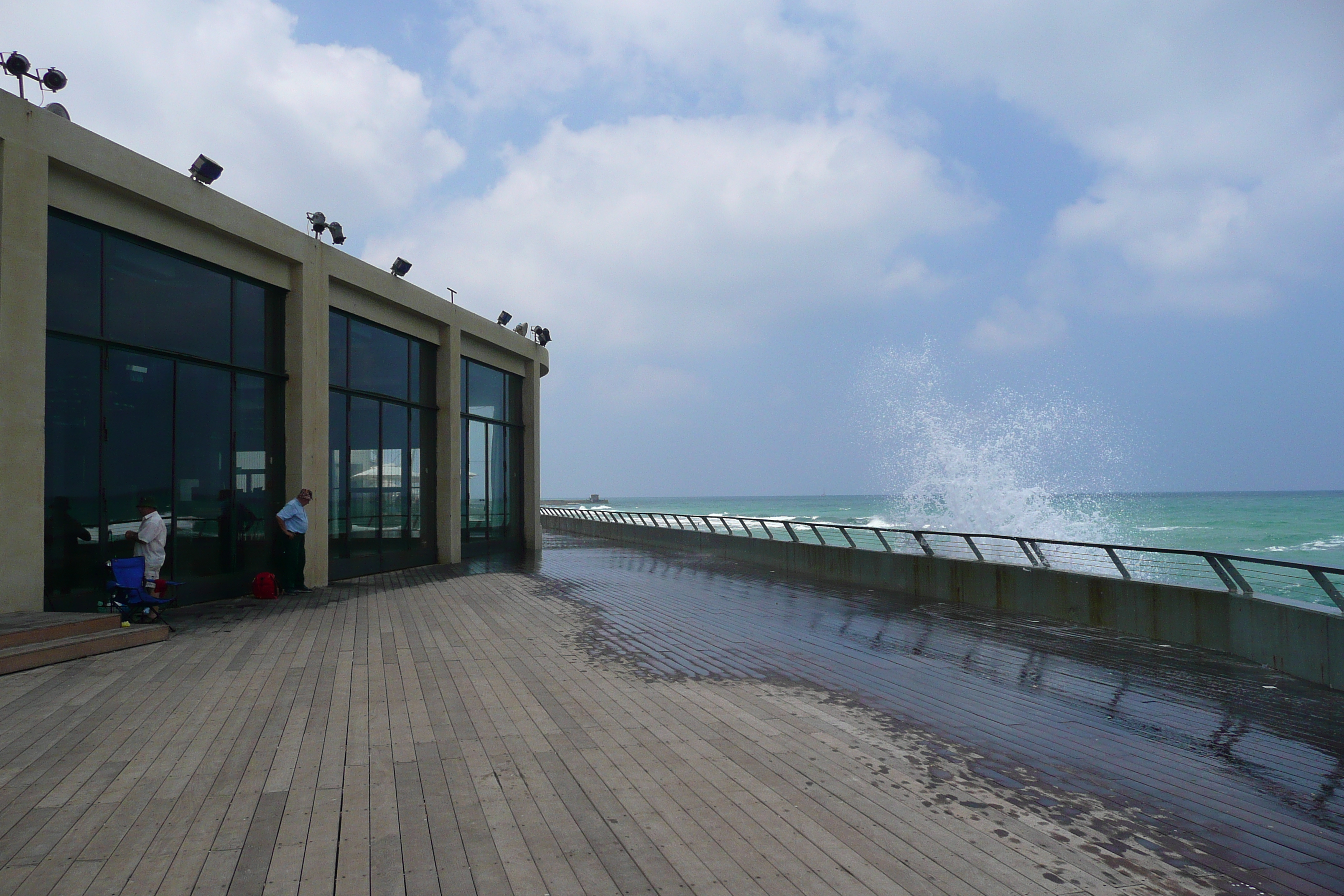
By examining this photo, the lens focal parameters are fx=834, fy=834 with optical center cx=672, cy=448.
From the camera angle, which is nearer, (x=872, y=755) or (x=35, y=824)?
(x=35, y=824)

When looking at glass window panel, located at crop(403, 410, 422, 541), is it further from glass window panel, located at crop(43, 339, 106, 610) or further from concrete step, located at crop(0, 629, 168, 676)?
concrete step, located at crop(0, 629, 168, 676)

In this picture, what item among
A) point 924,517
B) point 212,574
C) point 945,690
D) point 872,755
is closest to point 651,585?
point 212,574

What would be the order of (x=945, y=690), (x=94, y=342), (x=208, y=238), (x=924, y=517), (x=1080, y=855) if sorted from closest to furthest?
(x=1080, y=855) → (x=945, y=690) → (x=94, y=342) → (x=208, y=238) → (x=924, y=517)

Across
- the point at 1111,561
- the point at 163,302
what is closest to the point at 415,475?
the point at 163,302

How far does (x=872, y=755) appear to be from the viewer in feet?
16.4

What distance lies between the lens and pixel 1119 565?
9719mm

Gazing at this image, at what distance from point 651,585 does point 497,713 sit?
873cm

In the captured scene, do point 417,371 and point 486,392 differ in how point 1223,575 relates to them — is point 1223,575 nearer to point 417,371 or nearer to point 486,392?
point 417,371

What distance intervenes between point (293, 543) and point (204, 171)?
551 centimetres

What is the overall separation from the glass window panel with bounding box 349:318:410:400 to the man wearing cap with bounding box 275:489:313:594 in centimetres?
335

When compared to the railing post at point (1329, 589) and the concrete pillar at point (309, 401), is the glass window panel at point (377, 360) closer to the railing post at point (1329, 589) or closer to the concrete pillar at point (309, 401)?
the concrete pillar at point (309, 401)

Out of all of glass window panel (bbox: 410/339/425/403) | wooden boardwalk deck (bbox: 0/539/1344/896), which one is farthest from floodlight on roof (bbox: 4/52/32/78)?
glass window panel (bbox: 410/339/425/403)

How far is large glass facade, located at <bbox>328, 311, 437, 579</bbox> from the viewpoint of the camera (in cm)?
1507

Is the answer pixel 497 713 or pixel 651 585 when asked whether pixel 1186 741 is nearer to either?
pixel 497 713
